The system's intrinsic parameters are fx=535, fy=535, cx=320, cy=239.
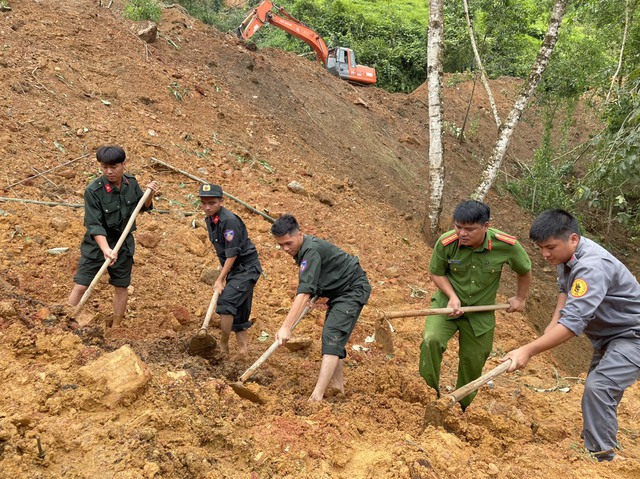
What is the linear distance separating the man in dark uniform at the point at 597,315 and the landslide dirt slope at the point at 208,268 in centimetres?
23

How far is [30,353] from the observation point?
323 centimetres

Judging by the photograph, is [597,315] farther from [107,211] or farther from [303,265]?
[107,211]

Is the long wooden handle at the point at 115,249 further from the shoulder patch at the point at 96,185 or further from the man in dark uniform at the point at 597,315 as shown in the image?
the man in dark uniform at the point at 597,315

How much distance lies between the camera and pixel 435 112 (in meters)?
8.20

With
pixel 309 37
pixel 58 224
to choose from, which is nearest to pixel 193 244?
pixel 58 224

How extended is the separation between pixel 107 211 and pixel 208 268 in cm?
180

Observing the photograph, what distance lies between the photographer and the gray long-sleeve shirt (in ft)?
9.91

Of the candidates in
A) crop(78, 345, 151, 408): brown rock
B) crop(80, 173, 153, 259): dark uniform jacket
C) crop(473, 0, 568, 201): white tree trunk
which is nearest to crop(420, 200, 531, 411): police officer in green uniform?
crop(78, 345, 151, 408): brown rock

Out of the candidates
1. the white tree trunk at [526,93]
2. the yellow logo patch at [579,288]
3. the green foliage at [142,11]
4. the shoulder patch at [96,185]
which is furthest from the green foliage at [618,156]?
the green foliage at [142,11]

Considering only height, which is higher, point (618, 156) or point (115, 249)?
point (618, 156)

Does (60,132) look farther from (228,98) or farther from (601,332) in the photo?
(601,332)

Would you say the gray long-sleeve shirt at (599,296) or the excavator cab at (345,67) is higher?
the gray long-sleeve shirt at (599,296)

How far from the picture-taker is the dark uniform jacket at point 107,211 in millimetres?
4312

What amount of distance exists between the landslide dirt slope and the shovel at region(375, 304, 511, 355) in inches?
8.8
